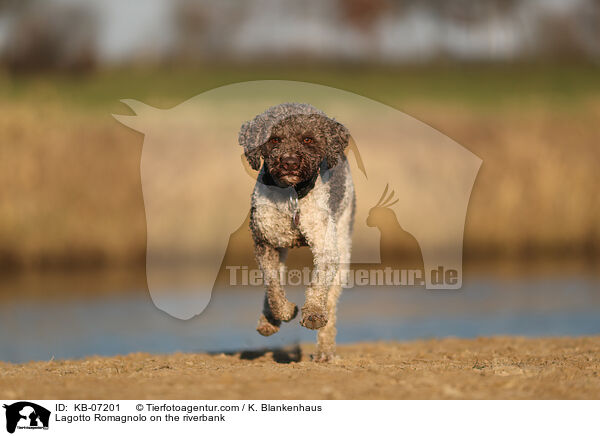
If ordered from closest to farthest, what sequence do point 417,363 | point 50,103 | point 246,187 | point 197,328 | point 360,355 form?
point 417,363 → point 360,355 → point 197,328 → point 246,187 → point 50,103

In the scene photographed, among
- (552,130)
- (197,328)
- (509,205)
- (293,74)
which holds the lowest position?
(197,328)

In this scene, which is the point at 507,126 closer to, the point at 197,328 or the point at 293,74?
the point at 197,328

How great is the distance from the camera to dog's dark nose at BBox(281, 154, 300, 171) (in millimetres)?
7453

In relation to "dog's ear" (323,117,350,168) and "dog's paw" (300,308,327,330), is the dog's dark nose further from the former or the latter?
"dog's paw" (300,308,327,330)

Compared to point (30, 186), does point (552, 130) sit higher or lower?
higher

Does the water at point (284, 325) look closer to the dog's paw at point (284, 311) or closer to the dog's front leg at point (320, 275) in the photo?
the dog's paw at point (284, 311)

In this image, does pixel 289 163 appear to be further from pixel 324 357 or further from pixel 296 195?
pixel 324 357

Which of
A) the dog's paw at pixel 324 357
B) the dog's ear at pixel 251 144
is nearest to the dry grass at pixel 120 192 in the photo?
the dog's paw at pixel 324 357

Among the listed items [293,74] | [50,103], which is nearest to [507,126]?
[50,103]

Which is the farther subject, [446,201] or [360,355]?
[446,201]

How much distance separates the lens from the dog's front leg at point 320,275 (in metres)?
7.77

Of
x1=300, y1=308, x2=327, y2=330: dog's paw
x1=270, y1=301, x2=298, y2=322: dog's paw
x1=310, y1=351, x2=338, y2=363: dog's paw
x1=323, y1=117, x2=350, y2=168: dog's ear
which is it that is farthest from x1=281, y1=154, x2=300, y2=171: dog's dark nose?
x1=310, y1=351, x2=338, y2=363: dog's paw

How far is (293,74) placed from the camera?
49625mm

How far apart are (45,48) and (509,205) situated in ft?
114
